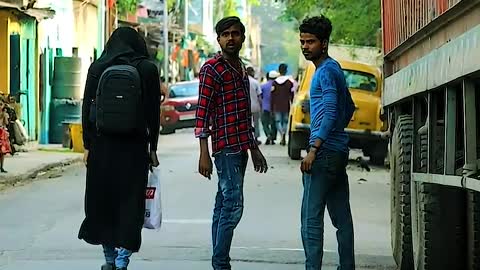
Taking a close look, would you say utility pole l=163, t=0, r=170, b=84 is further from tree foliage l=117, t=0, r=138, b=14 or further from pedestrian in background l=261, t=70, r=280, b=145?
pedestrian in background l=261, t=70, r=280, b=145

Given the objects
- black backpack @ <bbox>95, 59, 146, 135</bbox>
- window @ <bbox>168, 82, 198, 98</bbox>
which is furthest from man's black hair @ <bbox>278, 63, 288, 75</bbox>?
black backpack @ <bbox>95, 59, 146, 135</bbox>

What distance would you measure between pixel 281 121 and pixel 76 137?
503cm

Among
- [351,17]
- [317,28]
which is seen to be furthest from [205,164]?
[351,17]

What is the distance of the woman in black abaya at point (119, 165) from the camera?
721cm

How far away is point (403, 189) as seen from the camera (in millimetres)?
7625

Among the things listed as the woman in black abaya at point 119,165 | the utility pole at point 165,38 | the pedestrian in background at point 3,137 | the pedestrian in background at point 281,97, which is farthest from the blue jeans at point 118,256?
the utility pole at point 165,38

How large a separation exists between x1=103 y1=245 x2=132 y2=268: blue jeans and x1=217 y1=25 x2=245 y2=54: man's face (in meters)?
1.53

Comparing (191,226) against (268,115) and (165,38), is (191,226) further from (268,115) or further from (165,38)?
(165,38)

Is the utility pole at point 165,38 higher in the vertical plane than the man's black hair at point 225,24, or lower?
higher

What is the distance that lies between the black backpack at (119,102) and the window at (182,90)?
28.9m

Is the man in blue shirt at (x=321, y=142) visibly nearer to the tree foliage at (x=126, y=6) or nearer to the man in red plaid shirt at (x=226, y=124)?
the man in red plaid shirt at (x=226, y=124)

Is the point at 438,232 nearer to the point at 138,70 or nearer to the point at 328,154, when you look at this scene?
the point at 328,154

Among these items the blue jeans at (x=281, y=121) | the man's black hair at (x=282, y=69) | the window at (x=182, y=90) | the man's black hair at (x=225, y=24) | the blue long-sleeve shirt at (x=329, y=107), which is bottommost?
the blue jeans at (x=281, y=121)

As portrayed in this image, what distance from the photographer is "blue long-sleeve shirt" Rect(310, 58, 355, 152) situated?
21.7 feet
